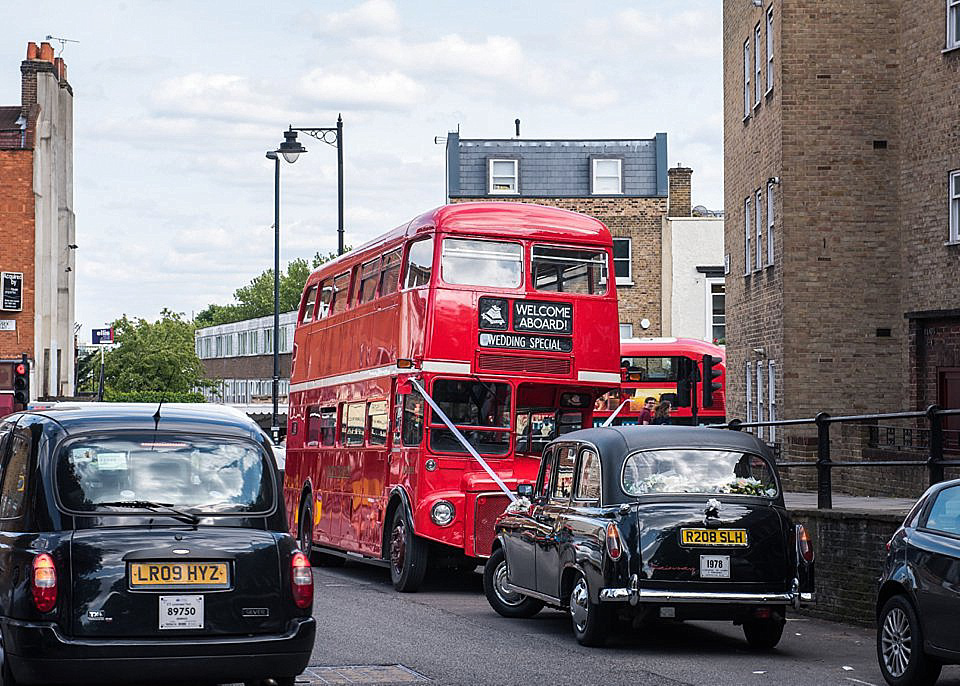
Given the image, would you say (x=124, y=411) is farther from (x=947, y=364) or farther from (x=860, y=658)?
(x=947, y=364)

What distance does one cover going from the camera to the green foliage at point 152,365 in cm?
8700

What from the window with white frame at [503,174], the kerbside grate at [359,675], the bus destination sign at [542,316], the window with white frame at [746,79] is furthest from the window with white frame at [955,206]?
the window with white frame at [503,174]

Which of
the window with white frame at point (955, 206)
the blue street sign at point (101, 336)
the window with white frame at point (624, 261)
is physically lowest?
the window with white frame at point (955, 206)

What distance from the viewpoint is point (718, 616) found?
1227 cm

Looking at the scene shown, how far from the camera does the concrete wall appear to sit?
192ft

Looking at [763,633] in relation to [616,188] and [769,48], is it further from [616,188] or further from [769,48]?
[616,188]

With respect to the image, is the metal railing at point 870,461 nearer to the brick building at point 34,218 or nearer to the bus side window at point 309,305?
the bus side window at point 309,305

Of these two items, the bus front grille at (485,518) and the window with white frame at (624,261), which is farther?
the window with white frame at (624,261)

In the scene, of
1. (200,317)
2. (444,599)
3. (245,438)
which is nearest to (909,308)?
(444,599)

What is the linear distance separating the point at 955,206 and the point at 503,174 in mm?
35697

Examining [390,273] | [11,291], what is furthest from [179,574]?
[11,291]

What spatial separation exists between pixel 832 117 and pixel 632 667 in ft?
66.4

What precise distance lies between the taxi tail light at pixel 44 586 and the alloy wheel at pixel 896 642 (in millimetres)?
5363

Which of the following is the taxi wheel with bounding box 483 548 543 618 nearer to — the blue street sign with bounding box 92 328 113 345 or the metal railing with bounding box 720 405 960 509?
the metal railing with bounding box 720 405 960 509
